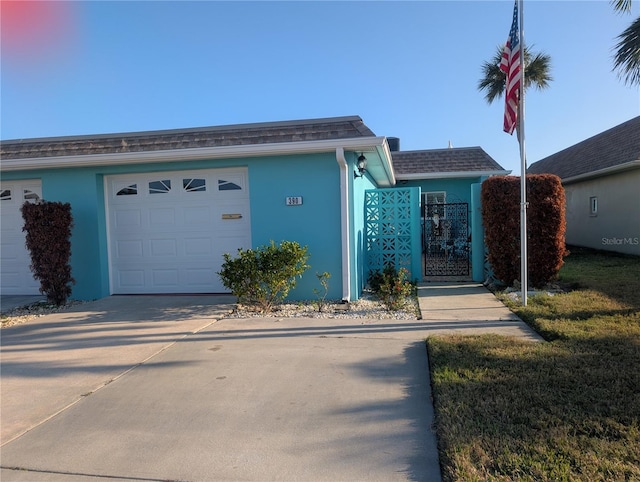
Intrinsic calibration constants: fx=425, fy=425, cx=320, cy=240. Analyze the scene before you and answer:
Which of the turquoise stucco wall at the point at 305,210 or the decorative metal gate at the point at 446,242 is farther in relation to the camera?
the decorative metal gate at the point at 446,242

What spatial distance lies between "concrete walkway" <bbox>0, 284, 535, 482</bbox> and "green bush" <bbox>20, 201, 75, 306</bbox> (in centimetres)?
139

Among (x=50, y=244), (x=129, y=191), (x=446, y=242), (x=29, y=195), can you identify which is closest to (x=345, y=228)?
(x=129, y=191)

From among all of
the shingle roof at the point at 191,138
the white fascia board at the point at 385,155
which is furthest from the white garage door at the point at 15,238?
the white fascia board at the point at 385,155

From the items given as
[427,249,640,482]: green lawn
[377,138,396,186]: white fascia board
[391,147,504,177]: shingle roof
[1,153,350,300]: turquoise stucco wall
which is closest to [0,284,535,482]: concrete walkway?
[427,249,640,482]: green lawn

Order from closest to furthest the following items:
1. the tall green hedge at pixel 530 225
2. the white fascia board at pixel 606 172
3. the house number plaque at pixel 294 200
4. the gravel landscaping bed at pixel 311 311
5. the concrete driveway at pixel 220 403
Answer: the concrete driveway at pixel 220 403
the gravel landscaping bed at pixel 311 311
the house number plaque at pixel 294 200
the tall green hedge at pixel 530 225
the white fascia board at pixel 606 172

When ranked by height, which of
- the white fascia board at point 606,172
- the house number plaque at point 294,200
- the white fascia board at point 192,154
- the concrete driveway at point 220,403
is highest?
the white fascia board at point 606,172

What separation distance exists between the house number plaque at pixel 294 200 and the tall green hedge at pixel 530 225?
377 centimetres

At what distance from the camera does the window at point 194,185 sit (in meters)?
8.30

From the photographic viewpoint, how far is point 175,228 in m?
8.41

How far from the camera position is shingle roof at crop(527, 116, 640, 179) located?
1358cm

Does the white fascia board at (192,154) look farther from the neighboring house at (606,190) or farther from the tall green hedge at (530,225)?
the neighboring house at (606,190)

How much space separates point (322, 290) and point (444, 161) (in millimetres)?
10641

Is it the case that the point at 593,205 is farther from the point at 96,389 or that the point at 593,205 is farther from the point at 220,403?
the point at 96,389

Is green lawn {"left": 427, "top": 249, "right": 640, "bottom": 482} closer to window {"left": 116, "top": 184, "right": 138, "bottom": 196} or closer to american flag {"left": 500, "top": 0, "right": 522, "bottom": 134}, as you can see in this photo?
american flag {"left": 500, "top": 0, "right": 522, "bottom": 134}
